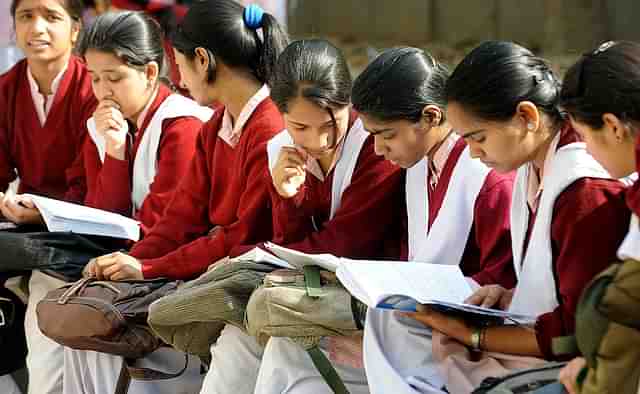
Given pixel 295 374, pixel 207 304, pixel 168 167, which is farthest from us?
pixel 168 167

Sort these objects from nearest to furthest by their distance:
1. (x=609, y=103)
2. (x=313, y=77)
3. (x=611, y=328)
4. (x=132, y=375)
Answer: (x=611, y=328) < (x=609, y=103) < (x=313, y=77) < (x=132, y=375)

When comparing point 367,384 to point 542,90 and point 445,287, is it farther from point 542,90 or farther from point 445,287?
point 542,90

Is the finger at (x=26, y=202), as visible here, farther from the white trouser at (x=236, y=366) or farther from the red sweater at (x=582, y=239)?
the red sweater at (x=582, y=239)

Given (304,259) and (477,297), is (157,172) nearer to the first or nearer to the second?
(304,259)

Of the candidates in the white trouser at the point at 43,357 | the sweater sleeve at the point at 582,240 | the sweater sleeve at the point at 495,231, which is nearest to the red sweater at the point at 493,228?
the sweater sleeve at the point at 495,231

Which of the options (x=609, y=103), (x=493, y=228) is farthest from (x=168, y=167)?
(x=609, y=103)

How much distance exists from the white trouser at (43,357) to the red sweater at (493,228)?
1454 mm

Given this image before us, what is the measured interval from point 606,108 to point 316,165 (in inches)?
46.9

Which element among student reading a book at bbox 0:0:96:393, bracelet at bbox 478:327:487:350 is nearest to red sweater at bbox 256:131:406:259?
bracelet at bbox 478:327:487:350

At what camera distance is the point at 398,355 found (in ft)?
10.0

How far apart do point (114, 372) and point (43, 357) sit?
30 centimetres

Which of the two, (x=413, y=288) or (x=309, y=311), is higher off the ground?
(x=413, y=288)

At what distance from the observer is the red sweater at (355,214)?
11.9 feet

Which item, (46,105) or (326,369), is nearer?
(326,369)
